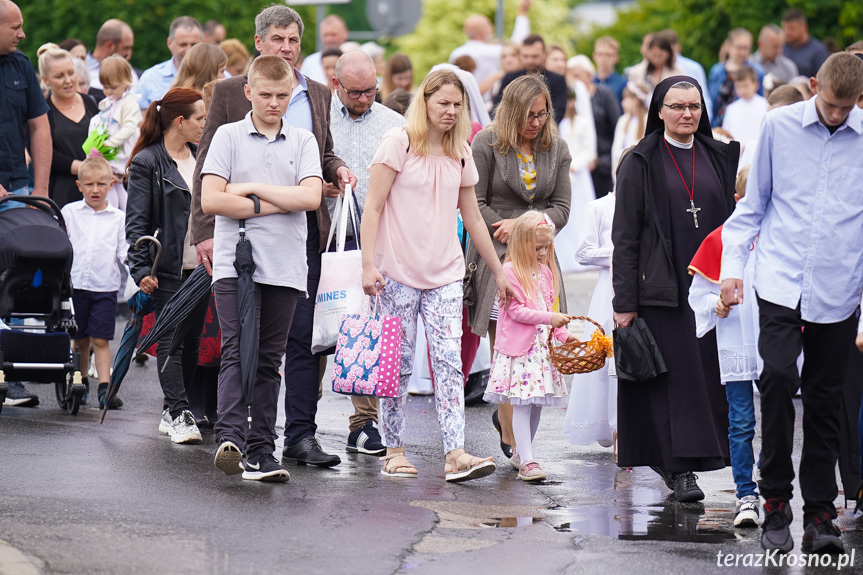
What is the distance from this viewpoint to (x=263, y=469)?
761 centimetres

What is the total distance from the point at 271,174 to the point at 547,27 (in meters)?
69.4

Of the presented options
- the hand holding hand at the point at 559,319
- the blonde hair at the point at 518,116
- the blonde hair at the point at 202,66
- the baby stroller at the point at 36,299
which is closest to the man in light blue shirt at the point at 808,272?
the hand holding hand at the point at 559,319

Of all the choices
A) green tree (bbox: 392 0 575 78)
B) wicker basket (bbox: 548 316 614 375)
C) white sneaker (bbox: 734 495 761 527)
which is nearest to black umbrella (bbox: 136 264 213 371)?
wicker basket (bbox: 548 316 614 375)

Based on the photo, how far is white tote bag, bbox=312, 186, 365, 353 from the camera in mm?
8047

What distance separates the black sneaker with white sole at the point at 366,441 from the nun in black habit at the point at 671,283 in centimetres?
171

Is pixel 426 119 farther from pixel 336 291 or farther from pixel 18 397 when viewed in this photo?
pixel 18 397

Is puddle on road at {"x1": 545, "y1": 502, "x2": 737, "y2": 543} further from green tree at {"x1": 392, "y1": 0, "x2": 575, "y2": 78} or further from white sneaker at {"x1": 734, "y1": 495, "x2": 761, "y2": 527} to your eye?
green tree at {"x1": 392, "y1": 0, "x2": 575, "y2": 78}

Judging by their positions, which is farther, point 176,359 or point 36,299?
point 36,299

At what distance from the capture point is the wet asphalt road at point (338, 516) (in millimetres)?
6012

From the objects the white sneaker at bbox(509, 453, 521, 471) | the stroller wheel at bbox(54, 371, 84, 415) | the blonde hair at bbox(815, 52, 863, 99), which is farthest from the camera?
the stroller wheel at bbox(54, 371, 84, 415)

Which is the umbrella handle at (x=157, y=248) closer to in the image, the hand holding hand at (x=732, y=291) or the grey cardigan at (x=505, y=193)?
the grey cardigan at (x=505, y=193)

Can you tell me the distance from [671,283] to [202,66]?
14.1 ft

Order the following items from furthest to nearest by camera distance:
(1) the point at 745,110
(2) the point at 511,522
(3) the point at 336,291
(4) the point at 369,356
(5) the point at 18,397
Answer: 1. (1) the point at 745,110
2. (5) the point at 18,397
3. (3) the point at 336,291
4. (4) the point at 369,356
5. (2) the point at 511,522

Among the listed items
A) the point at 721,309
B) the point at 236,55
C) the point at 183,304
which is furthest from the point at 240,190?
the point at 236,55
